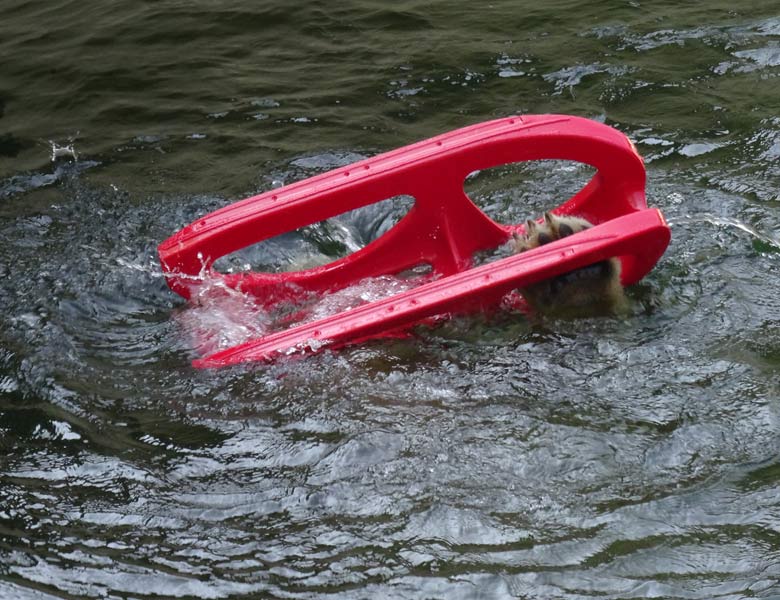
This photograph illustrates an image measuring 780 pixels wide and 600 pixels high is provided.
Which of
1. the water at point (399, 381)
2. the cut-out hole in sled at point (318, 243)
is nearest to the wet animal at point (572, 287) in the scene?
the water at point (399, 381)

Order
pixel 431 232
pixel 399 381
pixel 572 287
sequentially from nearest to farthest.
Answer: pixel 399 381 → pixel 572 287 → pixel 431 232

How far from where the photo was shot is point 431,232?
438cm

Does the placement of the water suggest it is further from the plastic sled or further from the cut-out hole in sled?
the plastic sled

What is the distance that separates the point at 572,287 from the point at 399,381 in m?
0.79

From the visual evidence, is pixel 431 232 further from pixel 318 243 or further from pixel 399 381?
pixel 399 381

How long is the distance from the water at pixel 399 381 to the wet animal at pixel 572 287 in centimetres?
10

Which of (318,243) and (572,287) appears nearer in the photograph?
(572,287)

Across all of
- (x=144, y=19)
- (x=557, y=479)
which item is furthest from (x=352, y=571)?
(x=144, y=19)

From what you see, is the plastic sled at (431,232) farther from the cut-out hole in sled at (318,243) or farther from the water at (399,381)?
the cut-out hole in sled at (318,243)

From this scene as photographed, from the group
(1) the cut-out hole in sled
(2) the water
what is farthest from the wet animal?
(1) the cut-out hole in sled

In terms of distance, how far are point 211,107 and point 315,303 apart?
257 cm

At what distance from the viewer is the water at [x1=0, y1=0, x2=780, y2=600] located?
285cm

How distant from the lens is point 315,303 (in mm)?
4344

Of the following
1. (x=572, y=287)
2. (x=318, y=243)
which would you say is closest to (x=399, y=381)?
(x=572, y=287)
